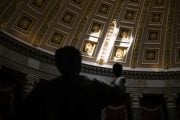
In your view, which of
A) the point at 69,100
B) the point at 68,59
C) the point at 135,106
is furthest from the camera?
the point at 135,106

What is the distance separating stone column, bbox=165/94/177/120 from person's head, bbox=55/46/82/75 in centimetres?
1429

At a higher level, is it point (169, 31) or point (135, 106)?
point (169, 31)

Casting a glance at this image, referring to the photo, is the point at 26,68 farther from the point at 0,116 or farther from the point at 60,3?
the point at 60,3

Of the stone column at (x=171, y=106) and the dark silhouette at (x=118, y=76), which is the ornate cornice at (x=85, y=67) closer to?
the stone column at (x=171, y=106)

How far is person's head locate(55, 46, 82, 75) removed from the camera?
283 cm

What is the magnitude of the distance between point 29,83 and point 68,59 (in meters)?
12.6

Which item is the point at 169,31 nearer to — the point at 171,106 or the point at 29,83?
the point at 171,106

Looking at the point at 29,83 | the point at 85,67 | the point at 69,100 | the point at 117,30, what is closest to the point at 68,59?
the point at 69,100

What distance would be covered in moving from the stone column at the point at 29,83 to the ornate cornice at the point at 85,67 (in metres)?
0.93

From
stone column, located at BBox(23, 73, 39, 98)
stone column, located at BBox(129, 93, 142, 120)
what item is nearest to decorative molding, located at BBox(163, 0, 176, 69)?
stone column, located at BBox(129, 93, 142, 120)

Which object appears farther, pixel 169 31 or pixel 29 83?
pixel 169 31

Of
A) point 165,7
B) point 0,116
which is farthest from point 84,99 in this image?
point 165,7

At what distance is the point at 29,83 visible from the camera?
1518 cm

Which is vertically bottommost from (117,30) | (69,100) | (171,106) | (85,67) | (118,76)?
(69,100)
